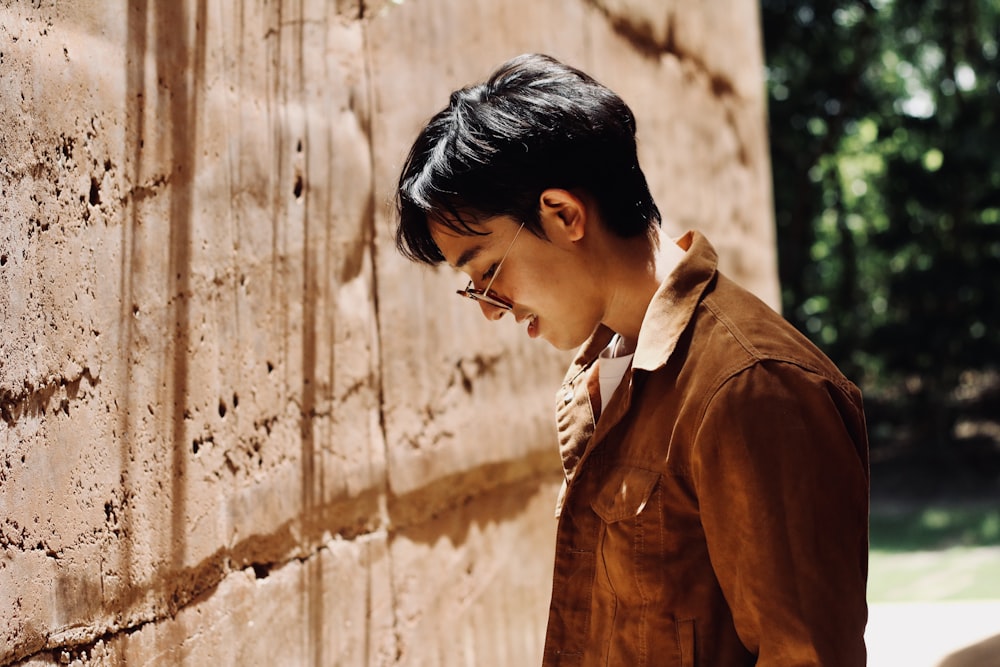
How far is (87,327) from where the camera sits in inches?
76.8

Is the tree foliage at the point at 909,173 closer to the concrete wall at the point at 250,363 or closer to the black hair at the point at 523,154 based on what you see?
the concrete wall at the point at 250,363

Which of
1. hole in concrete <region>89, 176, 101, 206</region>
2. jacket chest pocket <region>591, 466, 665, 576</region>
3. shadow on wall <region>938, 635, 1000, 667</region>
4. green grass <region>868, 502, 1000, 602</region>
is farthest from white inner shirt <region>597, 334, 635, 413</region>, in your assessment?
green grass <region>868, 502, 1000, 602</region>

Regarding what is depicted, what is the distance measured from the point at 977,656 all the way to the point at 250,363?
194 cm

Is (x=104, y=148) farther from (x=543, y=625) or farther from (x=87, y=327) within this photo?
(x=543, y=625)

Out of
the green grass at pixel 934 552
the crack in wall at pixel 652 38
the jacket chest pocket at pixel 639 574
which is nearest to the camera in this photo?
the jacket chest pocket at pixel 639 574

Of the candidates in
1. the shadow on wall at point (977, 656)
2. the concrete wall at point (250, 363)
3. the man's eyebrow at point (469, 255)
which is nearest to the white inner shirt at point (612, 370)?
the man's eyebrow at point (469, 255)

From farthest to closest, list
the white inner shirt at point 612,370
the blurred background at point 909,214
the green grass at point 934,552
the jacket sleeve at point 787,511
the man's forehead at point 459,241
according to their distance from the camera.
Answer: the blurred background at point 909,214 < the green grass at point 934,552 < the white inner shirt at point 612,370 < the man's forehead at point 459,241 < the jacket sleeve at point 787,511

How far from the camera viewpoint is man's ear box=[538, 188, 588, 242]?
1737 millimetres

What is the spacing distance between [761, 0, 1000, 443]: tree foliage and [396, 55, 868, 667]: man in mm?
12652

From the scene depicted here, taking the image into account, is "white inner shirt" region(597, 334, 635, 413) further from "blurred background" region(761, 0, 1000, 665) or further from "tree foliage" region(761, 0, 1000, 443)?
"tree foliage" region(761, 0, 1000, 443)

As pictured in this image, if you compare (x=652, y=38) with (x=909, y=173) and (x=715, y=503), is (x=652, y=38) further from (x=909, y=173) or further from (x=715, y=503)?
(x=909, y=173)

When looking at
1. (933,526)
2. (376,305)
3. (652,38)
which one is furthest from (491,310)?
(933,526)

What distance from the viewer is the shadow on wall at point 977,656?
111 inches

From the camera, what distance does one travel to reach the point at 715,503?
1554 millimetres
